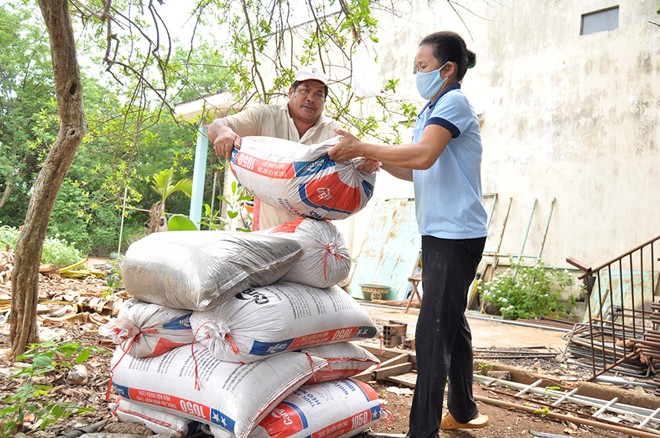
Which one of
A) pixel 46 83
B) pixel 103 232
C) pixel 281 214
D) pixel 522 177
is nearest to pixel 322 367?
pixel 281 214

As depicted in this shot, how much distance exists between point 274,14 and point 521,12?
6481 mm

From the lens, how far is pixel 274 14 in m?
3.57

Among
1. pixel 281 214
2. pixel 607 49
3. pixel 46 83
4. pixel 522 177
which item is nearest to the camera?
pixel 281 214

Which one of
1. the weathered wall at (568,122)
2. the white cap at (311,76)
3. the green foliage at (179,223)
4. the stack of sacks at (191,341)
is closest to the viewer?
the stack of sacks at (191,341)

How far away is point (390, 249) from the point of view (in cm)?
936

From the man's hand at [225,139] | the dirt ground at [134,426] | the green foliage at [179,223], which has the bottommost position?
the dirt ground at [134,426]

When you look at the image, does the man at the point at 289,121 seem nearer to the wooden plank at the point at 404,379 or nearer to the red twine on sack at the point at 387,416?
the red twine on sack at the point at 387,416

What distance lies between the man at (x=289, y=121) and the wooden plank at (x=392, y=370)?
53.0 inches

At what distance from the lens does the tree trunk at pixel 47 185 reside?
3.24 m

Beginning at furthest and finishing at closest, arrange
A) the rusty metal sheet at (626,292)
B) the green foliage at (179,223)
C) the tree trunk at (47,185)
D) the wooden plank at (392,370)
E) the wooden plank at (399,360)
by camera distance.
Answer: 1. the rusty metal sheet at (626,292)
2. the green foliage at (179,223)
3. the wooden plank at (399,360)
4. the wooden plank at (392,370)
5. the tree trunk at (47,185)

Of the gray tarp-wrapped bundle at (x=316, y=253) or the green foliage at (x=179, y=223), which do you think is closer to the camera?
the gray tarp-wrapped bundle at (x=316, y=253)

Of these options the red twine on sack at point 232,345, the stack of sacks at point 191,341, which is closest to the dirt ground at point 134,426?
the stack of sacks at point 191,341

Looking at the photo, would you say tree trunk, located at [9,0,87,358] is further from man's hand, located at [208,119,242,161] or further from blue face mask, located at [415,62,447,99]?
blue face mask, located at [415,62,447,99]

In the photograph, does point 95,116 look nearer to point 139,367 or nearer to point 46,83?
point 139,367
